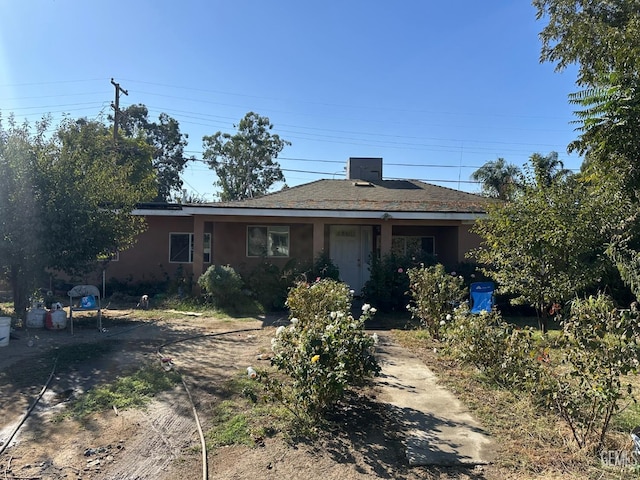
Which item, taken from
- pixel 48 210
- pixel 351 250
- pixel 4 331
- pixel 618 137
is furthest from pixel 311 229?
pixel 618 137

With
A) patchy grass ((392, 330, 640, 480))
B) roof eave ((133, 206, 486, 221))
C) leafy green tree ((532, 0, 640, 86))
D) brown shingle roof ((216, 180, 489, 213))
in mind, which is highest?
leafy green tree ((532, 0, 640, 86))

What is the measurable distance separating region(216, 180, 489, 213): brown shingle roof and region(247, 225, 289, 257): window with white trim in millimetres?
A: 979

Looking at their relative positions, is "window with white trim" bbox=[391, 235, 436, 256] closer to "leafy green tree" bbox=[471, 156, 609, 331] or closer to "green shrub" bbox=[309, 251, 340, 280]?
"green shrub" bbox=[309, 251, 340, 280]

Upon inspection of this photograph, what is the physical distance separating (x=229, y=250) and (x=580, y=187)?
9.20 m

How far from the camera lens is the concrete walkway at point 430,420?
320cm

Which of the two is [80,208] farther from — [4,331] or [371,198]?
[371,198]

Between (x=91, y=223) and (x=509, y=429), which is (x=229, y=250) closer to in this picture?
(x=91, y=223)

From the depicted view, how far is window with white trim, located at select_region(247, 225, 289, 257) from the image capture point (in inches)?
505

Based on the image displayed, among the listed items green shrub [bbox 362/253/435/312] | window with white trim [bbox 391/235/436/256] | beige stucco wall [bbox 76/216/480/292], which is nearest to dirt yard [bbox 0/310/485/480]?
green shrub [bbox 362/253/435/312]

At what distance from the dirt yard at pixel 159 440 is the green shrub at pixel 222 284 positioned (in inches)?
160

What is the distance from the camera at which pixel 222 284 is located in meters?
10.2

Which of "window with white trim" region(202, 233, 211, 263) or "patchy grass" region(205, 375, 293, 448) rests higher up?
"window with white trim" region(202, 233, 211, 263)

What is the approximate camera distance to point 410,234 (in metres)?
13.2

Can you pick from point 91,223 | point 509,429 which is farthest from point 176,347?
point 509,429
